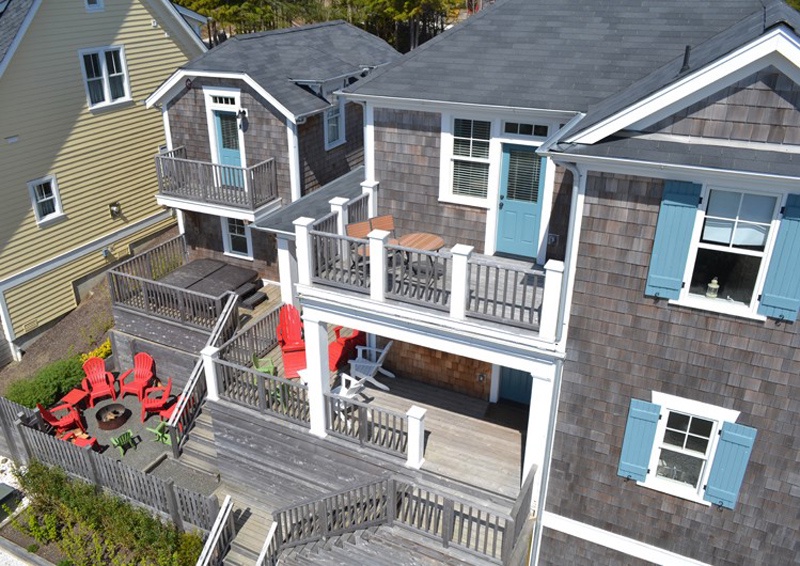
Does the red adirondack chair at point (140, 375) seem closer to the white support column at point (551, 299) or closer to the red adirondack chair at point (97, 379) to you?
the red adirondack chair at point (97, 379)

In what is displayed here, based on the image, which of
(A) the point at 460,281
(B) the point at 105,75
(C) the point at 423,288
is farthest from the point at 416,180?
(B) the point at 105,75

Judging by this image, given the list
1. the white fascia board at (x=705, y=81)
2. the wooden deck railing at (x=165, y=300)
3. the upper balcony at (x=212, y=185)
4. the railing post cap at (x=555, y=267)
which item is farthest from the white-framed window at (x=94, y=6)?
the railing post cap at (x=555, y=267)

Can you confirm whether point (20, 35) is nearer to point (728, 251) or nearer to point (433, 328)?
point (433, 328)

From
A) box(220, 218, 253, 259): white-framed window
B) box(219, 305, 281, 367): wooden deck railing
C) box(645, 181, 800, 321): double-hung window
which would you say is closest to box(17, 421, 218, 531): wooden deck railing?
box(219, 305, 281, 367): wooden deck railing

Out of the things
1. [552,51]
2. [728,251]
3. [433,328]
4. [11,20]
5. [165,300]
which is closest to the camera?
[728,251]

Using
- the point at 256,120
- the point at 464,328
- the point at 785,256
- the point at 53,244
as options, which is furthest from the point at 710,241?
Result: the point at 53,244

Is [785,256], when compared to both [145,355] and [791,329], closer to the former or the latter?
[791,329]

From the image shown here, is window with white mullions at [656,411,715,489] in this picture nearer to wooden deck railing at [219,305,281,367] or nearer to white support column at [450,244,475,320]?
white support column at [450,244,475,320]
